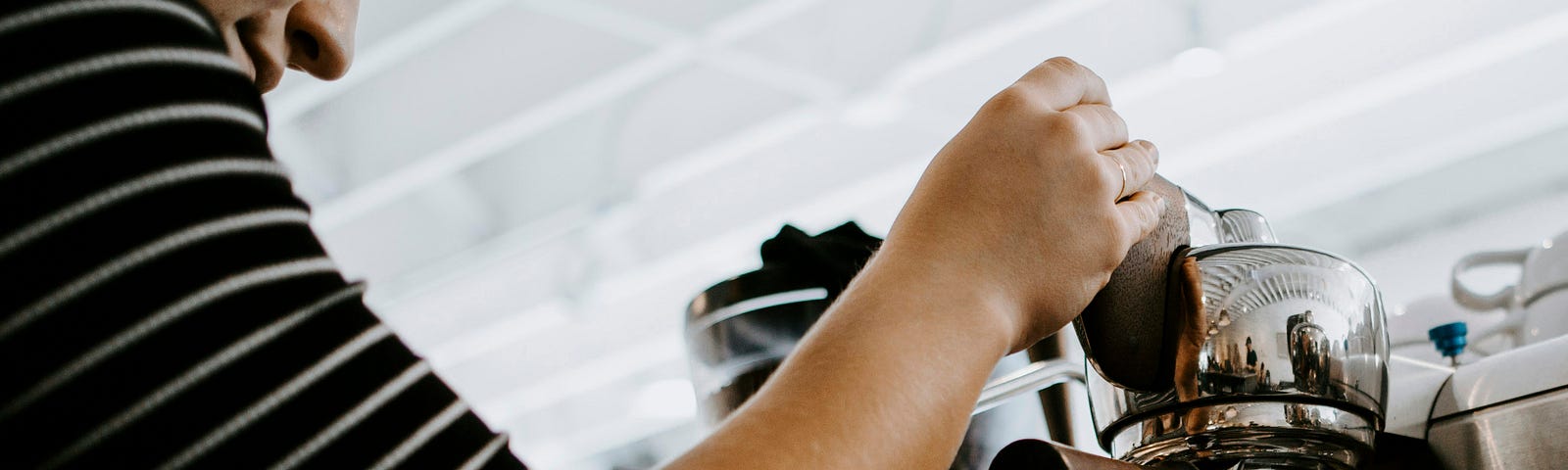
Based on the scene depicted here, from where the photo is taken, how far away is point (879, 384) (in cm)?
35

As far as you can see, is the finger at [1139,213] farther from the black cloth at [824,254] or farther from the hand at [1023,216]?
the black cloth at [824,254]

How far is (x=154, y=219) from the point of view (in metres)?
0.27

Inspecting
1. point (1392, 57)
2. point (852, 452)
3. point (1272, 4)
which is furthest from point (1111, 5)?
point (852, 452)

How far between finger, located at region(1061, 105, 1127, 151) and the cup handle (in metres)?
0.60

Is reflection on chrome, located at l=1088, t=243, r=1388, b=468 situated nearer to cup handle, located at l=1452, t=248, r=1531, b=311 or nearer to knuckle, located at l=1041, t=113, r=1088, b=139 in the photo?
knuckle, located at l=1041, t=113, r=1088, b=139

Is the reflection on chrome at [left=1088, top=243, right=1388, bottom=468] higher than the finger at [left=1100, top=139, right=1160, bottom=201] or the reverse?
the reverse

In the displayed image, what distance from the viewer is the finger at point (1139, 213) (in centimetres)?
45

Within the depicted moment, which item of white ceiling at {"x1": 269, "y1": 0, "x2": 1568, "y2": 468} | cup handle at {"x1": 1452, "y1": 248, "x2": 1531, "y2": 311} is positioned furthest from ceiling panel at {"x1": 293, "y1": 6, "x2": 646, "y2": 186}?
cup handle at {"x1": 1452, "y1": 248, "x2": 1531, "y2": 311}

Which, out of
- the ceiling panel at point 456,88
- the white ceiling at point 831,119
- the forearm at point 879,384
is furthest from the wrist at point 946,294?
the ceiling panel at point 456,88

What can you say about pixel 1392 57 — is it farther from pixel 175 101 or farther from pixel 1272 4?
pixel 175 101

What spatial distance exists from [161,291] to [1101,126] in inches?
12.8

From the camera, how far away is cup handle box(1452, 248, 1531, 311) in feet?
3.04

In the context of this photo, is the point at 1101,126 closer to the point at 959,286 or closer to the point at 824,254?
the point at 959,286

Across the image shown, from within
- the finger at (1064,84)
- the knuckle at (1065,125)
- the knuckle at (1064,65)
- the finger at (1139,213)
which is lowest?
the finger at (1139,213)
